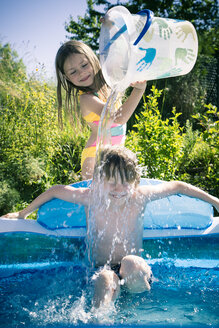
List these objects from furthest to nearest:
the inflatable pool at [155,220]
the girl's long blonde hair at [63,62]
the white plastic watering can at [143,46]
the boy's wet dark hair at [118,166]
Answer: the inflatable pool at [155,220] < the girl's long blonde hair at [63,62] < the boy's wet dark hair at [118,166] < the white plastic watering can at [143,46]

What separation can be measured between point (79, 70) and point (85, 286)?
159 centimetres

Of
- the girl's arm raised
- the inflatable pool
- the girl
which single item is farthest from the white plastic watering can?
the inflatable pool

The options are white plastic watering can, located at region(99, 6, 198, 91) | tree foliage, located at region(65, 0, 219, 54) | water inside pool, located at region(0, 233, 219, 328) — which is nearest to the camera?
water inside pool, located at region(0, 233, 219, 328)

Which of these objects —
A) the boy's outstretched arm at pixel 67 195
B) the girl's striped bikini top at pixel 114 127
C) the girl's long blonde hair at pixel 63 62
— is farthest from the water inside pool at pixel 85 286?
the girl's long blonde hair at pixel 63 62

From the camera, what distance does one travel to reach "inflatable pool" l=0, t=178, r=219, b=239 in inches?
105

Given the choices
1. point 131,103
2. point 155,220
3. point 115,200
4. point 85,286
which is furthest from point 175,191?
point 85,286

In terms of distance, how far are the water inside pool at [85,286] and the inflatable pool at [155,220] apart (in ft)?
0.20

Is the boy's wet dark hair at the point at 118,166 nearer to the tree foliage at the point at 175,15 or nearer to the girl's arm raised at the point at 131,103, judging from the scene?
the girl's arm raised at the point at 131,103

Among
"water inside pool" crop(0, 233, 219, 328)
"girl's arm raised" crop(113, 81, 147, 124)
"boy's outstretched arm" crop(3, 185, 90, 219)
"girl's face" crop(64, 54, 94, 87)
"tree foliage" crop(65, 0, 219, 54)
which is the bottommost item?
"water inside pool" crop(0, 233, 219, 328)

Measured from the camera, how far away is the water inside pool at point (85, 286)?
1714mm

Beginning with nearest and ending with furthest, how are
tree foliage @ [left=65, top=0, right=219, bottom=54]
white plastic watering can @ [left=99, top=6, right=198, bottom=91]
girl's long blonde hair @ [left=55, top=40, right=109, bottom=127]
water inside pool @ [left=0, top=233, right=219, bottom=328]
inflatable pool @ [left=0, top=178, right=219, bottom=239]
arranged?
water inside pool @ [left=0, top=233, right=219, bottom=328] → white plastic watering can @ [left=99, top=6, right=198, bottom=91] → girl's long blonde hair @ [left=55, top=40, right=109, bottom=127] → inflatable pool @ [left=0, top=178, right=219, bottom=239] → tree foliage @ [left=65, top=0, right=219, bottom=54]

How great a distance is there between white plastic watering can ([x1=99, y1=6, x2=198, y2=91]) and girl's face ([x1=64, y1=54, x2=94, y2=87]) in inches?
14.5

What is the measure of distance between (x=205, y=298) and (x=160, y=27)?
162cm

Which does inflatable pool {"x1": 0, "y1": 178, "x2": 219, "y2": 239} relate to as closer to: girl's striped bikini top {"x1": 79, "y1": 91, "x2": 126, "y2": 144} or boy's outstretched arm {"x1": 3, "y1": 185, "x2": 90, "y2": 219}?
boy's outstretched arm {"x1": 3, "y1": 185, "x2": 90, "y2": 219}
